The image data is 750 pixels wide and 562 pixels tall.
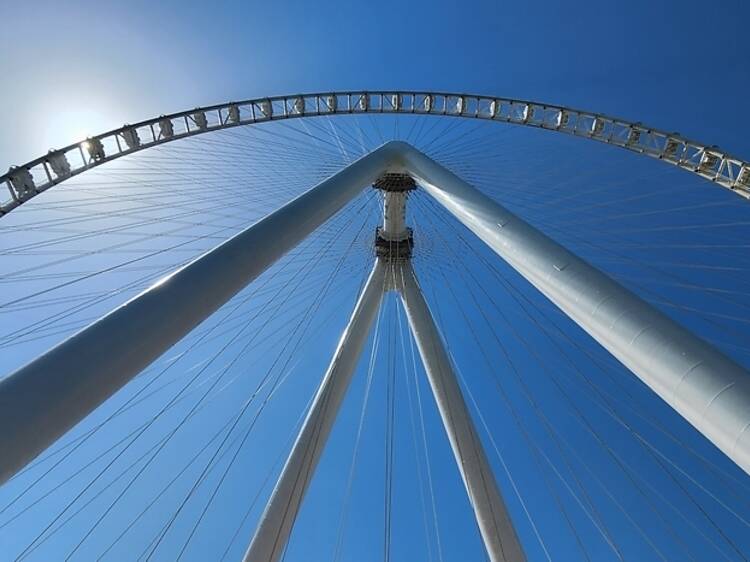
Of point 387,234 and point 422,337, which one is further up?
point 387,234

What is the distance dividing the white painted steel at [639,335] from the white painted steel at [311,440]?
896 centimetres

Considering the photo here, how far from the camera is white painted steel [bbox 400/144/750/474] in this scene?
20.6 ft

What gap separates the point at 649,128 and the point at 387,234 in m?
13.6

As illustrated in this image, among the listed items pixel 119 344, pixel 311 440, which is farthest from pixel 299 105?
pixel 119 344

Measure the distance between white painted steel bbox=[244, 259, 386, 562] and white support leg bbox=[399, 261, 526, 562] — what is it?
211 centimetres

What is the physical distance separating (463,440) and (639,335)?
1132 cm

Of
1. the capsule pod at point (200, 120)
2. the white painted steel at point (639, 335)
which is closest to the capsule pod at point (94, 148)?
the capsule pod at point (200, 120)

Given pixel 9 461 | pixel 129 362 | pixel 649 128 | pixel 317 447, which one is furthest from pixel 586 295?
pixel 649 128

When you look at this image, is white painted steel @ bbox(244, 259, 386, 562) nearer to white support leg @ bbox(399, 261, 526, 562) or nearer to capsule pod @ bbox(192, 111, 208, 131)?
white support leg @ bbox(399, 261, 526, 562)

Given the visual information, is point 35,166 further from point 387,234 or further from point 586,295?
point 586,295

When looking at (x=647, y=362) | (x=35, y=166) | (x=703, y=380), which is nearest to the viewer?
(x=703, y=380)

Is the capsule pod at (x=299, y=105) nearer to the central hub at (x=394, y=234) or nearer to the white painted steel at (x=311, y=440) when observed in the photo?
the central hub at (x=394, y=234)

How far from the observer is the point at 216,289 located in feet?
27.0

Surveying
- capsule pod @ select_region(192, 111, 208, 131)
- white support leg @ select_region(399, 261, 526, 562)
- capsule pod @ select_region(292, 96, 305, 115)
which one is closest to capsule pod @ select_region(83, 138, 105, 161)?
capsule pod @ select_region(192, 111, 208, 131)
